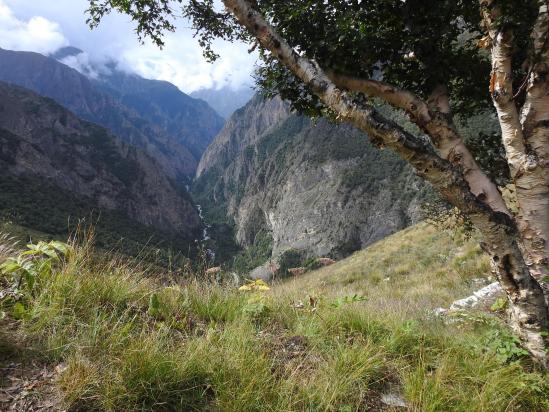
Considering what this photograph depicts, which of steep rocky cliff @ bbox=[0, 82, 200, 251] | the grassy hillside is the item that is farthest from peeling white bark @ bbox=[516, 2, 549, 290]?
steep rocky cliff @ bbox=[0, 82, 200, 251]

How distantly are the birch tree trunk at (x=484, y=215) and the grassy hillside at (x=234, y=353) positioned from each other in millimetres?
287

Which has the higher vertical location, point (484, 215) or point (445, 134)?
point (445, 134)

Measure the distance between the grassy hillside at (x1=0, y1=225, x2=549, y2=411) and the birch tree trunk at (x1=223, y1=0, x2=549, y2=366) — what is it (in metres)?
0.29

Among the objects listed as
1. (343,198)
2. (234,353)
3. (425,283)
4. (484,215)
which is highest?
(484,215)

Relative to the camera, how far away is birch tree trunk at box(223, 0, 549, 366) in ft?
12.8

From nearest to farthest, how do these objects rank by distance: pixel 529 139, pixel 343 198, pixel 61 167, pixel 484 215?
pixel 484 215 → pixel 529 139 → pixel 343 198 → pixel 61 167

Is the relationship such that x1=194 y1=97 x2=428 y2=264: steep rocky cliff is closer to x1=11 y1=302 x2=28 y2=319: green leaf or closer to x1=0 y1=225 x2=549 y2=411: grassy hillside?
x1=0 y1=225 x2=549 y2=411: grassy hillside

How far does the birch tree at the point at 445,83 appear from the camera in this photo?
4.02 meters

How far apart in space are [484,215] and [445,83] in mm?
2278

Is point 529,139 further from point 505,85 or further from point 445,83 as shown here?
point 445,83

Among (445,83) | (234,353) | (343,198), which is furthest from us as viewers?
(343,198)

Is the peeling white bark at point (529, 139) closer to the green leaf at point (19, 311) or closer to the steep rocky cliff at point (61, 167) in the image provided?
the green leaf at point (19, 311)

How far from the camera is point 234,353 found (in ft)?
10.2

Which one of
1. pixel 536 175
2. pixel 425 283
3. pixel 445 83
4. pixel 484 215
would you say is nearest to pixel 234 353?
pixel 484 215
